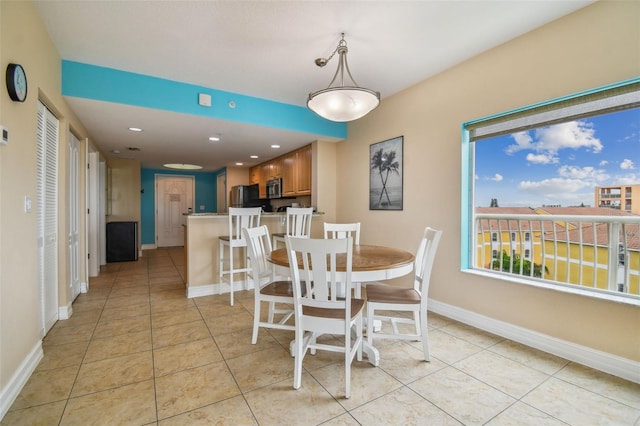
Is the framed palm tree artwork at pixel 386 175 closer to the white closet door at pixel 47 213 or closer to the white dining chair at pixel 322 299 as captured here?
the white dining chair at pixel 322 299

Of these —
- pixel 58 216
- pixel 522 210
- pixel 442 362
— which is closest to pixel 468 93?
pixel 522 210

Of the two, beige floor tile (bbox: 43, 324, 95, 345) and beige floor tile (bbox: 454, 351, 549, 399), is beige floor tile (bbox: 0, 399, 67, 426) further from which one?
beige floor tile (bbox: 454, 351, 549, 399)

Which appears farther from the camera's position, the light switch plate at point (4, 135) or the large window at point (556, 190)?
the large window at point (556, 190)

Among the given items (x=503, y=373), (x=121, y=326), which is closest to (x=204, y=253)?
(x=121, y=326)

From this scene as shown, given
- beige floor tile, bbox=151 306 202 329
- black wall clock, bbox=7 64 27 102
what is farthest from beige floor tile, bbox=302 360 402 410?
black wall clock, bbox=7 64 27 102

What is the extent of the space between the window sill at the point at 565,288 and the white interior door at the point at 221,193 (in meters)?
6.09

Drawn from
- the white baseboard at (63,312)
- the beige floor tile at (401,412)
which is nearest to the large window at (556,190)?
the beige floor tile at (401,412)

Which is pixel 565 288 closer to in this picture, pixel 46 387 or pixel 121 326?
pixel 46 387

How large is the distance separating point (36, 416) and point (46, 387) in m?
0.30

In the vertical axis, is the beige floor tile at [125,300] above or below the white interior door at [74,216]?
below

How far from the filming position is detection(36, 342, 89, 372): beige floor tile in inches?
77.2

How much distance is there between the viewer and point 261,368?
1.95 meters

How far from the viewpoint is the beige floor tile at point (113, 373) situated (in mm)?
1737

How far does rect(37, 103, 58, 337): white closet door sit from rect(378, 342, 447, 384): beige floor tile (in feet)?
9.07
